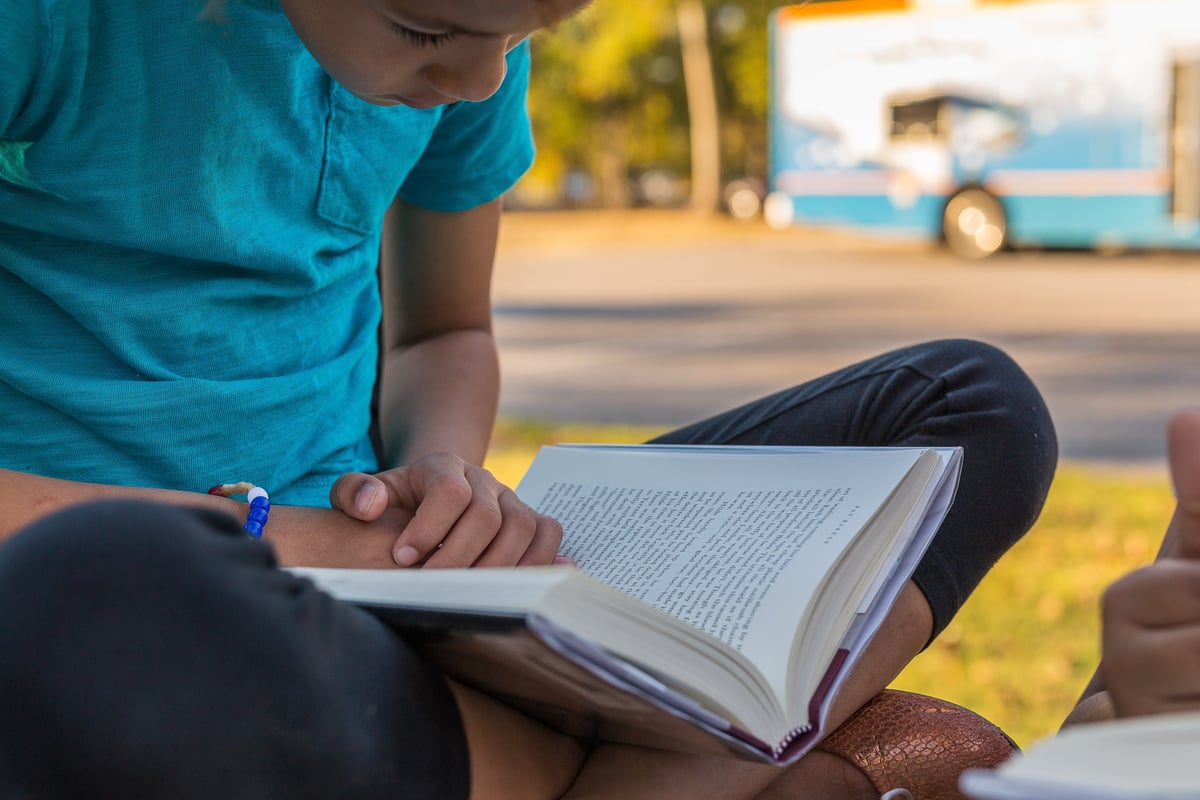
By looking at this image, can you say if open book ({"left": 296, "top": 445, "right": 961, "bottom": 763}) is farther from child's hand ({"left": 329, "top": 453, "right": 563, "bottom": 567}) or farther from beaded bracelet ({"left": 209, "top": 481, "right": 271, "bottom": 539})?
beaded bracelet ({"left": 209, "top": 481, "right": 271, "bottom": 539})

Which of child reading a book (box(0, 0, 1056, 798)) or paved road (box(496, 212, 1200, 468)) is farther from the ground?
child reading a book (box(0, 0, 1056, 798))

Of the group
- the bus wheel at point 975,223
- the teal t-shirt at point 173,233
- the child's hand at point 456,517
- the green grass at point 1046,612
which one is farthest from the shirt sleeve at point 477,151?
the bus wheel at point 975,223

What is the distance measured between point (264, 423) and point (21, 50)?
393mm

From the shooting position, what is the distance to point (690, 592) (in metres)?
1.03

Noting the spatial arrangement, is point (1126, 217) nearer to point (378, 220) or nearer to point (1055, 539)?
point (1055, 539)

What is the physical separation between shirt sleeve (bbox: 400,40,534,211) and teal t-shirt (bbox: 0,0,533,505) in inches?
5.6

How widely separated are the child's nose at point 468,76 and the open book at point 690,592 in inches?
14.7

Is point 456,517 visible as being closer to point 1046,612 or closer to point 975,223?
point 1046,612

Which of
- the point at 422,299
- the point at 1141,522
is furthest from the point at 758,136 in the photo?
the point at 422,299

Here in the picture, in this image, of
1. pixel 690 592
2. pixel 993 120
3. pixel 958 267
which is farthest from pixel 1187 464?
pixel 993 120

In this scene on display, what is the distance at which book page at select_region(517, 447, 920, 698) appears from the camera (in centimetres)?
98

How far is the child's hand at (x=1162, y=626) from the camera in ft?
2.59

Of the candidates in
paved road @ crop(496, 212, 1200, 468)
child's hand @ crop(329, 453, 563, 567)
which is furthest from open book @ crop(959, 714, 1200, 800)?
paved road @ crop(496, 212, 1200, 468)

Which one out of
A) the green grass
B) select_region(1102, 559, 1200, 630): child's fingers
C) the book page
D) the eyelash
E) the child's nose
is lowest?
the green grass
